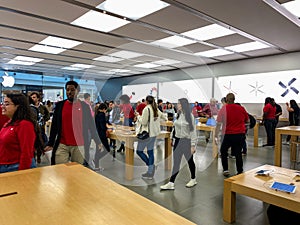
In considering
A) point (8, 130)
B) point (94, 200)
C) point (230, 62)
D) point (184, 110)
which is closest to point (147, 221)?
point (94, 200)

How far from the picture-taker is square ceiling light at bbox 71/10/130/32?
14.3ft

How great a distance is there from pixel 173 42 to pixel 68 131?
456 cm

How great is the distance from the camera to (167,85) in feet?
37.7

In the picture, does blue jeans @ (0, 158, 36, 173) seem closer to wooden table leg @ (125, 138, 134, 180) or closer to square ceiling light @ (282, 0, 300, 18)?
wooden table leg @ (125, 138, 134, 180)

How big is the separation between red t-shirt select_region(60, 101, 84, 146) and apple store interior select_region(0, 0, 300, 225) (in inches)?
6.0

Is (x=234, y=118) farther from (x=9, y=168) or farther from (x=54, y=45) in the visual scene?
(x=54, y=45)

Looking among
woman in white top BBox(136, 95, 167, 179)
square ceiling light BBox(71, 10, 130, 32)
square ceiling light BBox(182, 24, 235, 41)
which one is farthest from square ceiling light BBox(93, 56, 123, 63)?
woman in white top BBox(136, 95, 167, 179)

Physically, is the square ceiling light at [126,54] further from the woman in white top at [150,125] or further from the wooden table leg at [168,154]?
the woman in white top at [150,125]

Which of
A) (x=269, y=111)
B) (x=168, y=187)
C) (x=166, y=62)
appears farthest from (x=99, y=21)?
(x=269, y=111)

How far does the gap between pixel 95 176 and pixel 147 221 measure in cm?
69

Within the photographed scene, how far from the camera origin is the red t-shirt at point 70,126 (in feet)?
8.18

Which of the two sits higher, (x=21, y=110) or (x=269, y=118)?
(x=21, y=110)

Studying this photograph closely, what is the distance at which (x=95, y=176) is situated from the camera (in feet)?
5.14

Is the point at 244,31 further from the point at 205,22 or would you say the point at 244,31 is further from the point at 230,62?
the point at 230,62
